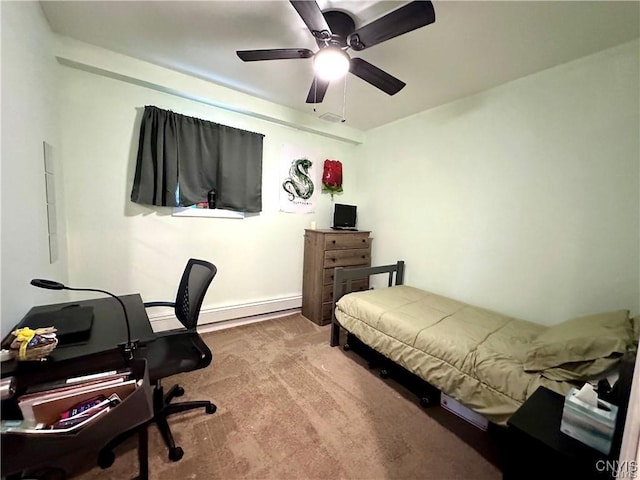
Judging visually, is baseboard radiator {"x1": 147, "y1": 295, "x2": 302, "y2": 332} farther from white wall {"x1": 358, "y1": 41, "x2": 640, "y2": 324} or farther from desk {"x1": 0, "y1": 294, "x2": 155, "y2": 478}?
white wall {"x1": 358, "y1": 41, "x2": 640, "y2": 324}

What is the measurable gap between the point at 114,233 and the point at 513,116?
12.1 ft

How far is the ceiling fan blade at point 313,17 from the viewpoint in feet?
4.04

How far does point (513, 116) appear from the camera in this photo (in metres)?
2.24

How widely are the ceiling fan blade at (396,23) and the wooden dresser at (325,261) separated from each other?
1.90m

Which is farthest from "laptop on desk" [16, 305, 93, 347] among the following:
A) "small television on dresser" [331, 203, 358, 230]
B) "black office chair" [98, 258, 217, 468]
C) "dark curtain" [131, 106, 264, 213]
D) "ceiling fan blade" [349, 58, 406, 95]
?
"small television on dresser" [331, 203, 358, 230]

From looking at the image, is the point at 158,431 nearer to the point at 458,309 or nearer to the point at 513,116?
the point at 458,309

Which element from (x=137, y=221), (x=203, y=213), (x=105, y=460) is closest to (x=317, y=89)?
(x=203, y=213)

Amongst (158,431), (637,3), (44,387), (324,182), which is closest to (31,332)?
(44,387)

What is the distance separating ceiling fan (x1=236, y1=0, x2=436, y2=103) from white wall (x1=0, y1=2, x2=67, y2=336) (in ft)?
3.63

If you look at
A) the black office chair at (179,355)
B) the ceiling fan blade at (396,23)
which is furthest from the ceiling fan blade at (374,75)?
the black office chair at (179,355)

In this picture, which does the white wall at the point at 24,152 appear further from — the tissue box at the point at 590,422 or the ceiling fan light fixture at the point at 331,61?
Answer: the tissue box at the point at 590,422

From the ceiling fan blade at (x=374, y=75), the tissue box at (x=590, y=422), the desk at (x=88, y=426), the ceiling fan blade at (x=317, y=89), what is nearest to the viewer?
the desk at (x=88, y=426)

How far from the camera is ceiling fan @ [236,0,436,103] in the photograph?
4.08 feet

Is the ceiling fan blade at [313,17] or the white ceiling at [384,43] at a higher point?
the white ceiling at [384,43]
